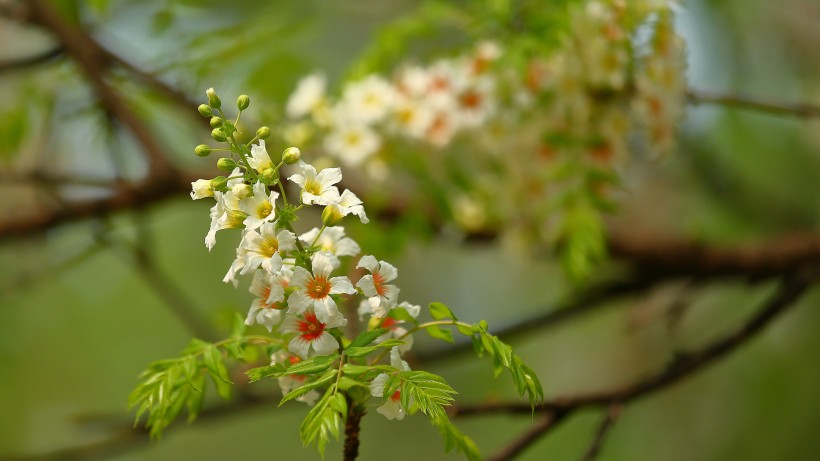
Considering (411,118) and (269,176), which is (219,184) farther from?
(411,118)

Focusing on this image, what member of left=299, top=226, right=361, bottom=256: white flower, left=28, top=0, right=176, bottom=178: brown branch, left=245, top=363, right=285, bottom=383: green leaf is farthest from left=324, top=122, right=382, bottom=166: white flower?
left=245, top=363, right=285, bottom=383: green leaf

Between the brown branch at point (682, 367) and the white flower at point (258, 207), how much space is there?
0.46 meters

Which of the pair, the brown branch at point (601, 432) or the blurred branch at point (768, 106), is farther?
the blurred branch at point (768, 106)

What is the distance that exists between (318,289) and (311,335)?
0.04 metres

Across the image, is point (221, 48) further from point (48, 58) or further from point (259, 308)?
point (259, 308)

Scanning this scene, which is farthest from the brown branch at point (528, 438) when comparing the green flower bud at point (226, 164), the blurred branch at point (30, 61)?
the blurred branch at point (30, 61)

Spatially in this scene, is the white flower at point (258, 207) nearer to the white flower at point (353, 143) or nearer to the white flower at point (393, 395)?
the white flower at point (393, 395)

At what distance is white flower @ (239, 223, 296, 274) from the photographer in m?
0.61

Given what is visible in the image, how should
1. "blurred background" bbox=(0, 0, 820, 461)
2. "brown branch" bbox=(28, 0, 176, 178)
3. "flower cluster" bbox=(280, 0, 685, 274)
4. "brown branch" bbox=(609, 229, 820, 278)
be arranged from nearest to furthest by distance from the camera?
1. "flower cluster" bbox=(280, 0, 685, 274)
2. "brown branch" bbox=(28, 0, 176, 178)
3. "blurred background" bbox=(0, 0, 820, 461)
4. "brown branch" bbox=(609, 229, 820, 278)

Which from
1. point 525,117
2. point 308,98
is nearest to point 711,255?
point 525,117

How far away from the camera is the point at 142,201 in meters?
1.58

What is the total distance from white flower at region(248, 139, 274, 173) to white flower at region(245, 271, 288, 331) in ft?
0.28

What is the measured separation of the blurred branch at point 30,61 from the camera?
59.7 inches

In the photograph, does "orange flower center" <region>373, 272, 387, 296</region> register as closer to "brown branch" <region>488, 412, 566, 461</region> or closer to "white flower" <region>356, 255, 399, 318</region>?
"white flower" <region>356, 255, 399, 318</region>
